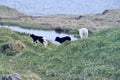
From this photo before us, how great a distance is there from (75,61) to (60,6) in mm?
47315

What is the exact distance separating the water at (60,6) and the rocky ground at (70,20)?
8.50m

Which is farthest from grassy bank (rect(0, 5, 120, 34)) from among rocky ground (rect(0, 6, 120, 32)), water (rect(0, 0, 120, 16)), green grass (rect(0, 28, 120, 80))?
green grass (rect(0, 28, 120, 80))

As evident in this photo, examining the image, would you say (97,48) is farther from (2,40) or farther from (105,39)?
(2,40)

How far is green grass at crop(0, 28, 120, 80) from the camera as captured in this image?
676 inches

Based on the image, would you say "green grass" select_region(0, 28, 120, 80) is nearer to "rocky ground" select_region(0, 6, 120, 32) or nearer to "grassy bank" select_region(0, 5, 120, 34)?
"grassy bank" select_region(0, 5, 120, 34)

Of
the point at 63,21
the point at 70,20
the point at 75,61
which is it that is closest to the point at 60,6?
the point at 70,20

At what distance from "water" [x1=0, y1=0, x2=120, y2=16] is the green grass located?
3609cm

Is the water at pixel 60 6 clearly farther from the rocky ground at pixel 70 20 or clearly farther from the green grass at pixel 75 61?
the green grass at pixel 75 61

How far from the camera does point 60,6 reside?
65938 millimetres

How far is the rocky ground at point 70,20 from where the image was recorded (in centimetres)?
4438

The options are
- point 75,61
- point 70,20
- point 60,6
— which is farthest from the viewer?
point 60,6

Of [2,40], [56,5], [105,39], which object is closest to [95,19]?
[56,5]

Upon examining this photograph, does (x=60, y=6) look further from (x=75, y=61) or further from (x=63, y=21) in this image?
(x=75, y=61)

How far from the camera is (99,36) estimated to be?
851 inches
